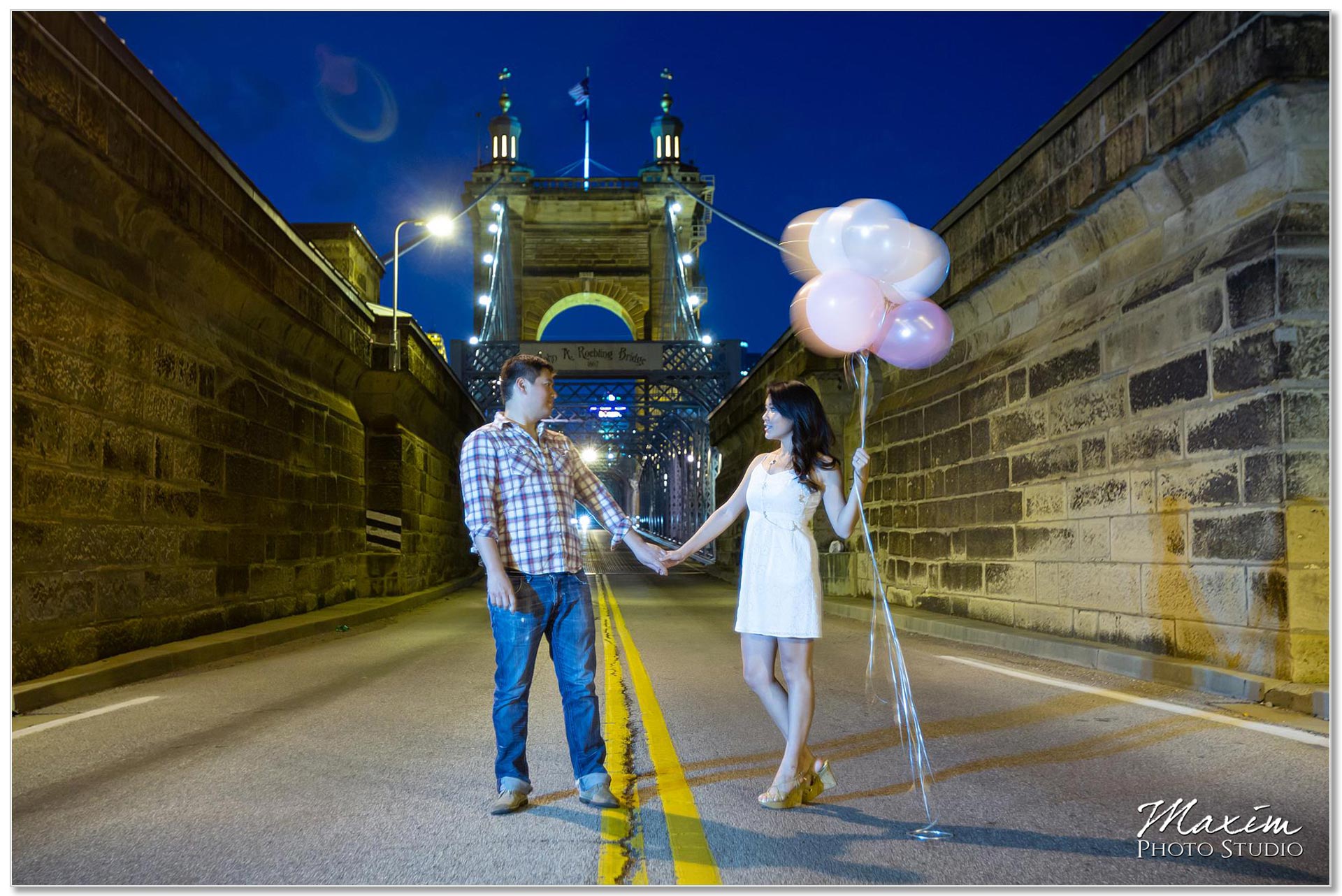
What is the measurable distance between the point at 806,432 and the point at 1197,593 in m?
4.32

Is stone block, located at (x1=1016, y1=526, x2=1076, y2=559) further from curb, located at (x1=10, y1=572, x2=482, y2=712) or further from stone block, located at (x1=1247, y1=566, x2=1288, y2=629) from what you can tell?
curb, located at (x1=10, y1=572, x2=482, y2=712)

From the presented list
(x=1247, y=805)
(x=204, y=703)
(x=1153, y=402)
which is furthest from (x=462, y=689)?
(x=1153, y=402)

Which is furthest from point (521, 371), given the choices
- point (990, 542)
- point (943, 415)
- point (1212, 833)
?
point (943, 415)

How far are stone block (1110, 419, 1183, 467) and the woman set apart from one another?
4.37 metres

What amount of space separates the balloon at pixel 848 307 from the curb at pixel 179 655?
5.19 meters

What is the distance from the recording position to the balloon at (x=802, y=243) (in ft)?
18.7

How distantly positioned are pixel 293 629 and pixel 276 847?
7923 mm

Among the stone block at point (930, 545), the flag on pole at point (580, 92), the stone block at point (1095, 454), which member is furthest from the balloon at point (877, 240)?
the flag on pole at point (580, 92)

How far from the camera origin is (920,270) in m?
4.96

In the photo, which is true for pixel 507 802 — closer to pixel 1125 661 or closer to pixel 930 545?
pixel 1125 661

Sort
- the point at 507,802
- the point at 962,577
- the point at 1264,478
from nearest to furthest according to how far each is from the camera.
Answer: the point at 507,802
the point at 1264,478
the point at 962,577

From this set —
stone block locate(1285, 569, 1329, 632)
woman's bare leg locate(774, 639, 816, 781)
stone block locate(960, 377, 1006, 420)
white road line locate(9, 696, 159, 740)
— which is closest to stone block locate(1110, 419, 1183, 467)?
stone block locate(1285, 569, 1329, 632)

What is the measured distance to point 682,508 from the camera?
49531 mm

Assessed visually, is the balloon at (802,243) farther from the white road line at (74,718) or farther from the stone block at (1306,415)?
the white road line at (74,718)
